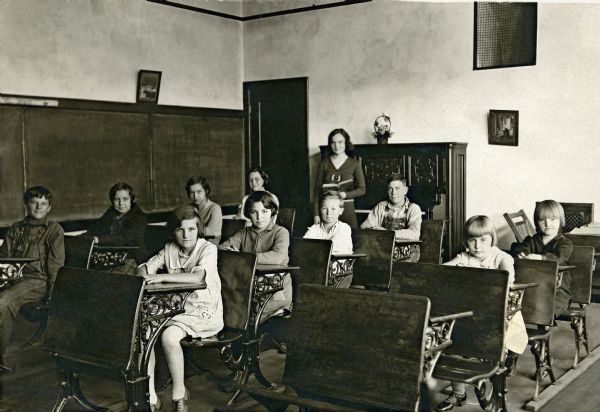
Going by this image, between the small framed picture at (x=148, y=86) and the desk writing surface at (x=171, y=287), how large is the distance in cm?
437

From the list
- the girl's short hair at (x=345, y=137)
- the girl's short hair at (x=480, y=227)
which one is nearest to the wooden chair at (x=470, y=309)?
the girl's short hair at (x=480, y=227)

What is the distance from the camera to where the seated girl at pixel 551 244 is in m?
3.83

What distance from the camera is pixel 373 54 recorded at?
724cm

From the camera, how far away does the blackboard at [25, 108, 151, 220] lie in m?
6.04

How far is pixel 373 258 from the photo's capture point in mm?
4406

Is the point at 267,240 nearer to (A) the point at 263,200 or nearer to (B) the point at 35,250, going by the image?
(A) the point at 263,200

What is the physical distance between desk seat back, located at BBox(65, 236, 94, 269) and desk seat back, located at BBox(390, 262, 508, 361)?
6.94 ft

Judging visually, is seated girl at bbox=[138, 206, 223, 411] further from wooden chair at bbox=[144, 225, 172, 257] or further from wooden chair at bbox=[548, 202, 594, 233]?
wooden chair at bbox=[548, 202, 594, 233]

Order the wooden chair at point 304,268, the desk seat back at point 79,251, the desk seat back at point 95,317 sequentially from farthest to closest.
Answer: the desk seat back at point 79,251 → the wooden chair at point 304,268 → the desk seat back at point 95,317

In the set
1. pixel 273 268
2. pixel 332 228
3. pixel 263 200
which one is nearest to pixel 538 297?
pixel 273 268

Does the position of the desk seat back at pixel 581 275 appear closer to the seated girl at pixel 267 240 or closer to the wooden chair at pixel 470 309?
the wooden chair at pixel 470 309

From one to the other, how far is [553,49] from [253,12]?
3670mm

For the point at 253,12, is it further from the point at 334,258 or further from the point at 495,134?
the point at 334,258

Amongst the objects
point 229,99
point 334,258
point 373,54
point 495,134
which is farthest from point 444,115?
point 334,258
